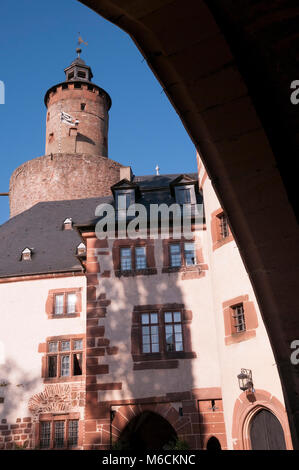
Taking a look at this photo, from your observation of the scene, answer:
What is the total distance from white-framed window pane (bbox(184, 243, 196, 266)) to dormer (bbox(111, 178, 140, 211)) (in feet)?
11.2

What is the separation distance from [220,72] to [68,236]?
817 inches

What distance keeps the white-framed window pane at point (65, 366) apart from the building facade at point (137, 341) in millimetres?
39

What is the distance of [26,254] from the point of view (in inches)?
857

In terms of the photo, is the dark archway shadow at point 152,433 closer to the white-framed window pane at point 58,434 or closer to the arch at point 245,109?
the white-framed window pane at point 58,434

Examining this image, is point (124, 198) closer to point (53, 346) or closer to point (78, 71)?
point (53, 346)

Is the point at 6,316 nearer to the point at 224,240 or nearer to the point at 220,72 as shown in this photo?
the point at 224,240

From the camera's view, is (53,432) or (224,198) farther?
(53,432)

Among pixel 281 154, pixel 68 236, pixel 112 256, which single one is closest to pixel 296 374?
pixel 281 154

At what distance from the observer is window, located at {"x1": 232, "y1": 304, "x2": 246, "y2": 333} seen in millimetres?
14537

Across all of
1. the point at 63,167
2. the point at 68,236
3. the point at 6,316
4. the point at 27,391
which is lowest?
the point at 27,391

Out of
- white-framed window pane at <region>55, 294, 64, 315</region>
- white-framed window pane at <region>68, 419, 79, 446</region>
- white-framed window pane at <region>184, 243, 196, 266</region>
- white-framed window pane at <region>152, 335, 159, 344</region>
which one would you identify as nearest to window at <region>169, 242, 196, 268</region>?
white-framed window pane at <region>184, 243, 196, 266</region>

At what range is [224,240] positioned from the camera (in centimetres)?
1587

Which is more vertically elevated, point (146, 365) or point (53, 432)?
point (146, 365)

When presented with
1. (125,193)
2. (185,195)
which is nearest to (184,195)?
(185,195)
